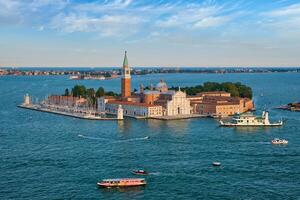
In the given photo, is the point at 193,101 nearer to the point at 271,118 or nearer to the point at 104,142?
the point at 271,118

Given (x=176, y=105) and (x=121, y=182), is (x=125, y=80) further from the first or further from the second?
(x=121, y=182)

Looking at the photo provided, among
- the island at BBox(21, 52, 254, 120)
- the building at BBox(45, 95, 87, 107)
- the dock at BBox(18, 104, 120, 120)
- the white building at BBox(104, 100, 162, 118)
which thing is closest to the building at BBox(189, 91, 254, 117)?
the island at BBox(21, 52, 254, 120)

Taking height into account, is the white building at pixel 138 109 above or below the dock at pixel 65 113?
above

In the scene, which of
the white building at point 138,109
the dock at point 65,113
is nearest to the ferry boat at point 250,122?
the white building at point 138,109

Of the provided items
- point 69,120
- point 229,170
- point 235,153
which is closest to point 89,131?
point 69,120

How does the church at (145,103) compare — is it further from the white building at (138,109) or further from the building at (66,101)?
the building at (66,101)
